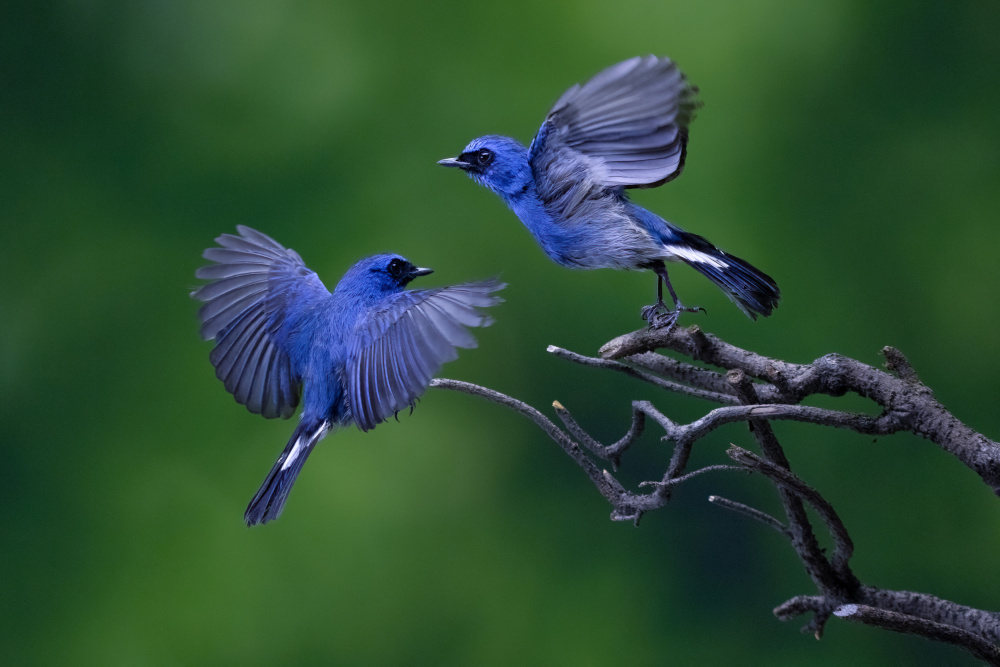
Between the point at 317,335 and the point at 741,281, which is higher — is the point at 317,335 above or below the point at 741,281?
below

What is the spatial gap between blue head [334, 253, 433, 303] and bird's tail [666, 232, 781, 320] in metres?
0.37

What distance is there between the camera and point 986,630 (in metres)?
1.06

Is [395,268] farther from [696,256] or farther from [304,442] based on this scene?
[696,256]

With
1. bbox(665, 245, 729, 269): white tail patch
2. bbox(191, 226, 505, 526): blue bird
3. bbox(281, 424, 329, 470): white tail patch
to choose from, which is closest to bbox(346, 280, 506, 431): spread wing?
bbox(191, 226, 505, 526): blue bird

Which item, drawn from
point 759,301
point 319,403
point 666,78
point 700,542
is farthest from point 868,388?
point 700,542

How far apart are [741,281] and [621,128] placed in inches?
8.8

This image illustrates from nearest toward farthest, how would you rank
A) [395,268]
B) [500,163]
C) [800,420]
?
[800,420], [500,163], [395,268]

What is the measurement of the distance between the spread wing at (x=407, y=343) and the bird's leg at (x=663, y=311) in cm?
23

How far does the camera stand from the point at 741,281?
108 cm

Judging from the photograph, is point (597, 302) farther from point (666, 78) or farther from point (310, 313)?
point (666, 78)

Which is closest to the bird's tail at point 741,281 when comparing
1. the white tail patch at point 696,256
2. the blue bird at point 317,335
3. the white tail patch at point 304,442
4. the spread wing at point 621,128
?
the white tail patch at point 696,256

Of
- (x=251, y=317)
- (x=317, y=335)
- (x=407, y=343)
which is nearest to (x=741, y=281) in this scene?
(x=407, y=343)

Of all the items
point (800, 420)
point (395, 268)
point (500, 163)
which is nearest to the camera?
point (800, 420)

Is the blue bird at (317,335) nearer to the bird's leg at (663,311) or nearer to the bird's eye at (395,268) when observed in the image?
the bird's eye at (395,268)
